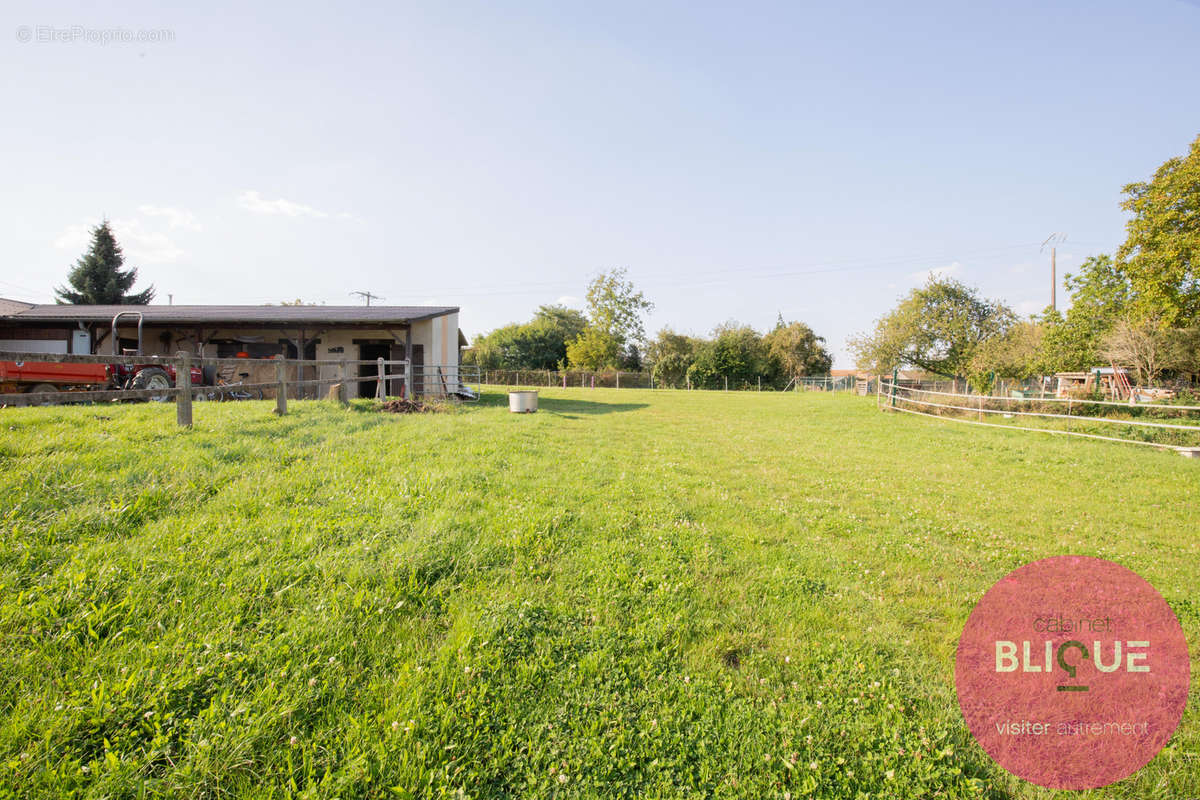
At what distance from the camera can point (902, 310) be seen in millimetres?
41062

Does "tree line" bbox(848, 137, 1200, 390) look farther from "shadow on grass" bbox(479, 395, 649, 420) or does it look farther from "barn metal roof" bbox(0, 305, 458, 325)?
"barn metal roof" bbox(0, 305, 458, 325)

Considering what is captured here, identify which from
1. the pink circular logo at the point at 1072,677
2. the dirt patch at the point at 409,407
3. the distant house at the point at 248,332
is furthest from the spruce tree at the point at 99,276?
the pink circular logo at the point at 1072,677

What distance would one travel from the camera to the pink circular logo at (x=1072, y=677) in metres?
1.96

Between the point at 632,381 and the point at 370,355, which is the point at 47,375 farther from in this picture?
the point at 632,381

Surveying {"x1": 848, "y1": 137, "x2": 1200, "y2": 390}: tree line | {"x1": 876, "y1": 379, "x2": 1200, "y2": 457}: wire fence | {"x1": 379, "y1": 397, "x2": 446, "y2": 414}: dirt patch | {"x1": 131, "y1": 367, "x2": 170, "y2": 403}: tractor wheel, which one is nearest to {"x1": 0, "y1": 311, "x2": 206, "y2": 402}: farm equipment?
{"x1": 131, "y1": 367, "x2": 170, "y2": 403}: tractor wheel

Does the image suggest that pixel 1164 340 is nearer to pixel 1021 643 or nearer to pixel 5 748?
pixel 1021 643

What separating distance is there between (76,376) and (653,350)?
45863mm

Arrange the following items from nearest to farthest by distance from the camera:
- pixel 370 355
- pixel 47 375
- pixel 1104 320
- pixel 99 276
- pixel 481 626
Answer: pixel 481 626
pixel 47 375
pixel 370 355
pixel 1104 320
pixel 99 276

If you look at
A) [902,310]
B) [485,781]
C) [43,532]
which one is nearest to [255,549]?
[43,532]

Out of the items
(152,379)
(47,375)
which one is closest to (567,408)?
(152,379)

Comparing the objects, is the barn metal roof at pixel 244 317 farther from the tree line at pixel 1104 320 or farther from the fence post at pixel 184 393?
the tree line at pixel 1104 320

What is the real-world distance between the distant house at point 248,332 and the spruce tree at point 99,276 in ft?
70.8

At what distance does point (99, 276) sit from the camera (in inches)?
1417

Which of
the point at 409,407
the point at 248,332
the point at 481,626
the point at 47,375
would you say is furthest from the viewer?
the point at 248,332
